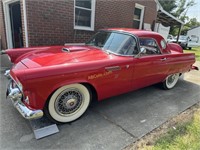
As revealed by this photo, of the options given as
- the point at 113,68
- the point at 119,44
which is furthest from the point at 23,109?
the point at 119,44

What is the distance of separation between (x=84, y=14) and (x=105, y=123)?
4.95 metres

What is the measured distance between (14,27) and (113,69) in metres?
6.38

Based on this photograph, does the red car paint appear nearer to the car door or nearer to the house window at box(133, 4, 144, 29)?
the car door

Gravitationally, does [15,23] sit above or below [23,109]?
above

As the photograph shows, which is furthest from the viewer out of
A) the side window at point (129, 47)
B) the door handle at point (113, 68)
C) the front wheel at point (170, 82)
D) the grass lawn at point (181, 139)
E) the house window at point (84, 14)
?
the house window at point (84, 14)

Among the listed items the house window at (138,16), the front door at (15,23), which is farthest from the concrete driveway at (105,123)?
the house window at (138,16)

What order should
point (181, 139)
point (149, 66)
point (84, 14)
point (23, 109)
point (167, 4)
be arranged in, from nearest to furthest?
point (23, 109) → point (181, 139) → point (149, 66) → point (84, 14) → point (167, 4)

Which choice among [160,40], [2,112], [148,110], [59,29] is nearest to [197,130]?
[148,110]

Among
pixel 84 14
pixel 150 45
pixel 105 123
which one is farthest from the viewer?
pixel 84 14

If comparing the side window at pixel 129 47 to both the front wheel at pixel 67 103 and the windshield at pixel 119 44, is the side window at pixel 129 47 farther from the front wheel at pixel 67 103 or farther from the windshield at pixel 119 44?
the front wheel at pixel 67 103

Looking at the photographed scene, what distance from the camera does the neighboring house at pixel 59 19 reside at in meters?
5.22

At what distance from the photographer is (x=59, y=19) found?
224 inches

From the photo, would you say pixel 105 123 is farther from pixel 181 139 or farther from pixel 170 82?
pixel 170 82

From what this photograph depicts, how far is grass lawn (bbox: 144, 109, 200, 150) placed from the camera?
95.4 inches
